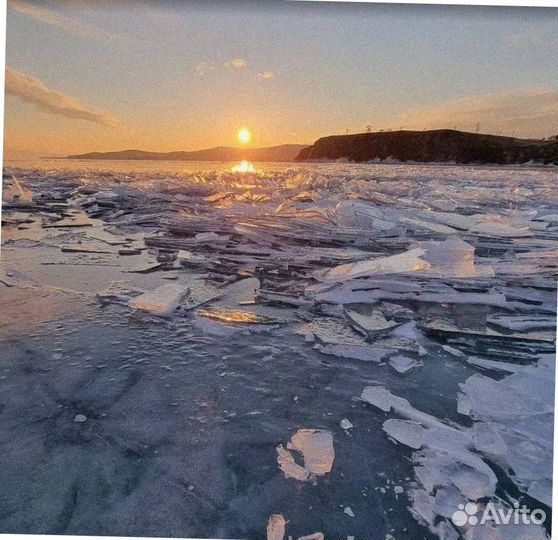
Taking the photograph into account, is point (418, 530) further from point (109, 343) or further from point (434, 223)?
point (434, 223)

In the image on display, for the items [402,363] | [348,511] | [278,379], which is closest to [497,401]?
[402,363]

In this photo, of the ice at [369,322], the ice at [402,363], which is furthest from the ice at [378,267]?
the ice at [402,363]

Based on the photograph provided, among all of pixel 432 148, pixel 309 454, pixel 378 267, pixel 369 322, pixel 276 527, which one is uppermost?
pixel 432 148

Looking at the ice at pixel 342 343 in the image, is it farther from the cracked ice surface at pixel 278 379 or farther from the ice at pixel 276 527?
the ice at pixel 276 527

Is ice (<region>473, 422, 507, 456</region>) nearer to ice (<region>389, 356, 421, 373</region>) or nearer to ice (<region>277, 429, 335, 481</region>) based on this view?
ice (<region>389, 356, 421, 373</region>)

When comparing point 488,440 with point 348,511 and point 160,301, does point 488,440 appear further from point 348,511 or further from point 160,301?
point 160,301

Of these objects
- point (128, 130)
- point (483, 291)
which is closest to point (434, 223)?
point (483, 291)
